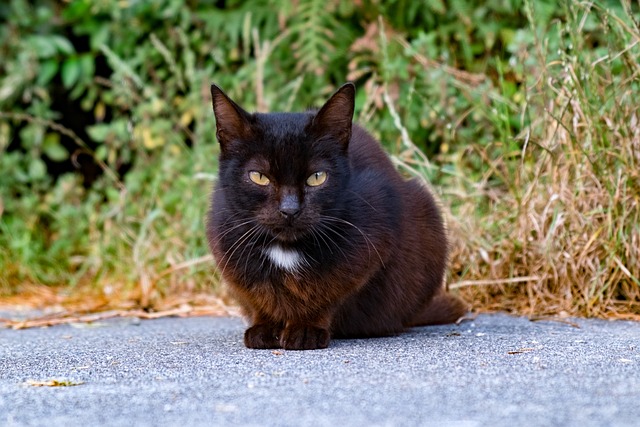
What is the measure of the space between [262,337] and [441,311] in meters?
0.83

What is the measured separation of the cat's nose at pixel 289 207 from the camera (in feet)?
8.04

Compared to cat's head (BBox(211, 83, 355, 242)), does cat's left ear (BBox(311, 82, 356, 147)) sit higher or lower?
higher

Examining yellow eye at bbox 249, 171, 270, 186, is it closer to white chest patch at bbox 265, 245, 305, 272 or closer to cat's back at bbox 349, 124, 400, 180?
white chest patch at bbox 265, 245, 305, 272

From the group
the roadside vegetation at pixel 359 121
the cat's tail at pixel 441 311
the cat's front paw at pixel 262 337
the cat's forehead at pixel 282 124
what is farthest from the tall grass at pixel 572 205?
the cat's front paw at pixel 262 337

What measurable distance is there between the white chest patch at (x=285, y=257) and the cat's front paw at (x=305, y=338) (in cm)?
18

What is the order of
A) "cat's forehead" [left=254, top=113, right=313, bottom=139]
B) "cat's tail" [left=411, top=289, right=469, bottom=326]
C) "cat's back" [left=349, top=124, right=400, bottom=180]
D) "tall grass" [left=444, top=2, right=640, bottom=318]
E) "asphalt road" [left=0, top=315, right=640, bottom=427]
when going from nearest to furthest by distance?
"asphalt road" [left=0, top=315, right=640, bottom=427] → "cat's forehead" [left=254, top=113, right=313, bottom=139] → "cat's back" [left=349, top=124, right=400, bottom=180] → "cat's tail" [left=411, top=289, right=469, bottom=326] → "tall grass" [left=444, top=2, right=640, bottom=318]

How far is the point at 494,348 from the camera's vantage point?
2.48 meters

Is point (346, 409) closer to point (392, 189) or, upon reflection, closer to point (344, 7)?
point (392, 189)

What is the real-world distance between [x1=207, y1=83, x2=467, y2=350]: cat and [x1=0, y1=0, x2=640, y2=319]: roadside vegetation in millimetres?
984

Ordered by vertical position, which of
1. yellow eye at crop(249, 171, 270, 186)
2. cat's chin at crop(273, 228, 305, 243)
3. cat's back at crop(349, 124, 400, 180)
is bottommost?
cat's chin at crop(273, 228, 305, 243)

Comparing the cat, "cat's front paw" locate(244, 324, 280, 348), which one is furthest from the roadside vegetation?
"cat's front paw" locate(244, 324, 280, 348)

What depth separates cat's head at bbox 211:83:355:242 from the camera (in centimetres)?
250

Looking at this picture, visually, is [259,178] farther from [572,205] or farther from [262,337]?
[572,205]

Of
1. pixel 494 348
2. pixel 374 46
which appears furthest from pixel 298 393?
pixel 374 46
